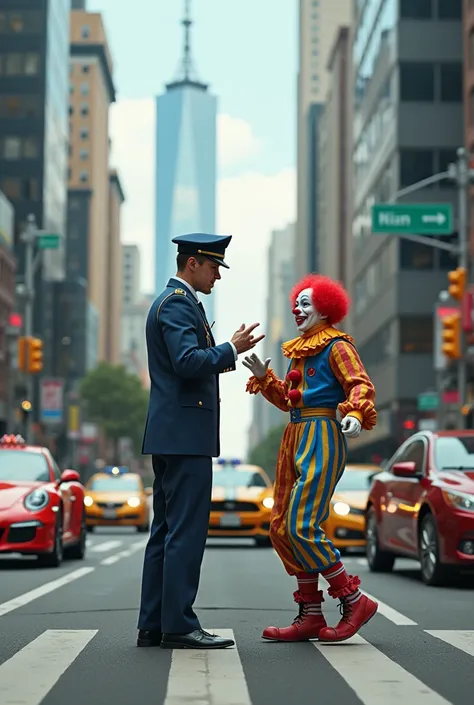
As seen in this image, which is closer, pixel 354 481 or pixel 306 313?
pixel 306 313

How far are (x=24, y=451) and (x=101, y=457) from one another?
6032 inches

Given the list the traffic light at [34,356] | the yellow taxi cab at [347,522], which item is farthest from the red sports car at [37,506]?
the traffic light at [34,356]

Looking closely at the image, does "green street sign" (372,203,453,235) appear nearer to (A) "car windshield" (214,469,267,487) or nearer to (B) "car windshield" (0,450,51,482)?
(A) "car windshield" (214,469,267,487)

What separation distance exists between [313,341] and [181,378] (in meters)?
0.89

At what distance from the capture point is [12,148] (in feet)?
369

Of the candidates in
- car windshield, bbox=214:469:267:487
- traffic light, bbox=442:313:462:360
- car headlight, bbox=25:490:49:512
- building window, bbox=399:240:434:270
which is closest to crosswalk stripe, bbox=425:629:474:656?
car headlight, bbox=25:490:49:512

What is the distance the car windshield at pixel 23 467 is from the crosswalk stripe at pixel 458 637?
356 inches

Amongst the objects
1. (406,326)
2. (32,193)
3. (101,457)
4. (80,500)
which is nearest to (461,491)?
(80,500)

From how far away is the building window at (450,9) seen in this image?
2621 inches

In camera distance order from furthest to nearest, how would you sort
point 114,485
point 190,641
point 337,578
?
1. point 114,485
2. point 337,578
3. point 190,641

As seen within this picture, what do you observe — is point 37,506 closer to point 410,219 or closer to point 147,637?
point 147,637

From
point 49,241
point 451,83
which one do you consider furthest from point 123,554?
point 451,83

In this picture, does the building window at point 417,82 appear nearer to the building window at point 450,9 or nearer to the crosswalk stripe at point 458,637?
the building window at point 450,9

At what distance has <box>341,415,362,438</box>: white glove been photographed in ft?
25.2
